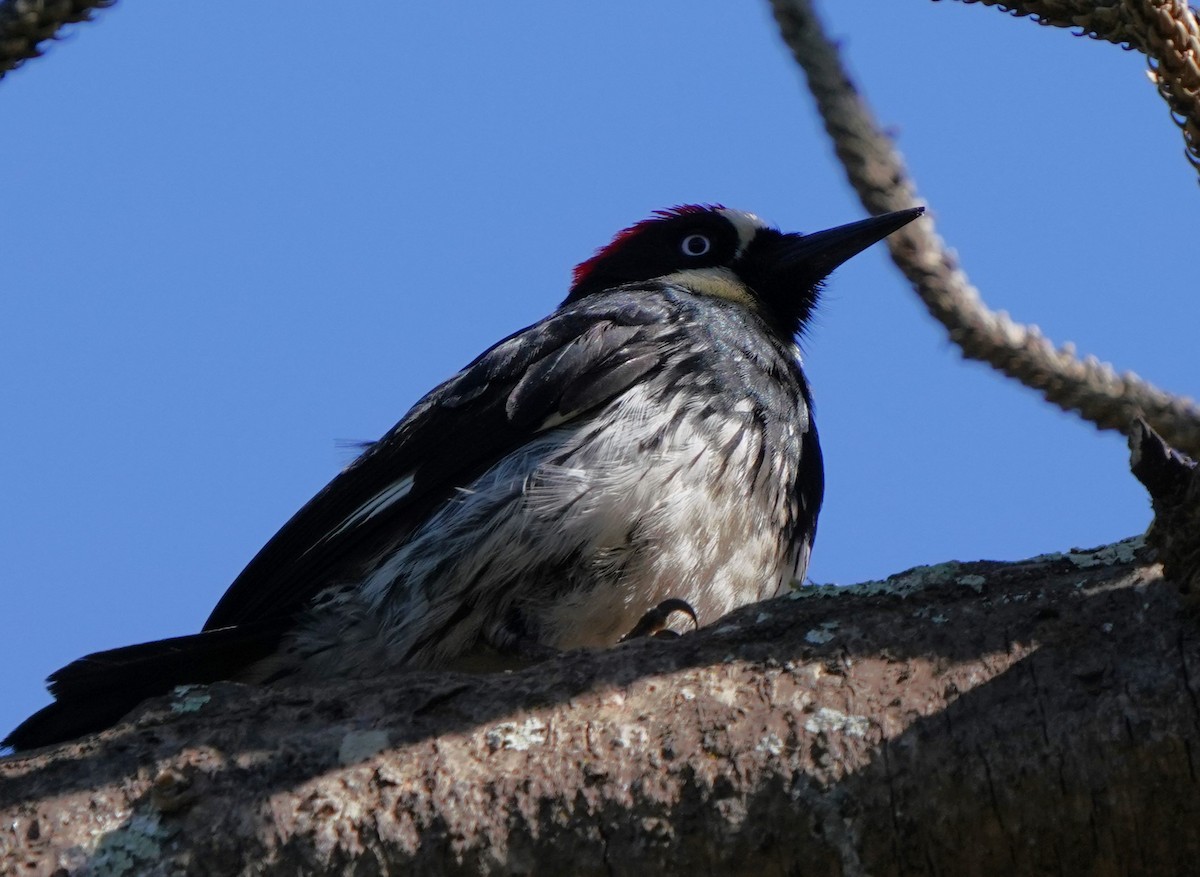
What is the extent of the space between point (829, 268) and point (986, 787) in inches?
127

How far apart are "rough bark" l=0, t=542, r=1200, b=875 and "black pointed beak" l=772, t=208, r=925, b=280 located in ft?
8.39

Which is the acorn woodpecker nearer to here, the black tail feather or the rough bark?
the black tail feather

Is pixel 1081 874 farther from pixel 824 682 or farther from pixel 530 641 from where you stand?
pixel 530 641

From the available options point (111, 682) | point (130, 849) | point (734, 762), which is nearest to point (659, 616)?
point (111, 682)

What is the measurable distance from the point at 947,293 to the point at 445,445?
149cm

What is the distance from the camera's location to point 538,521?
3.81 meters

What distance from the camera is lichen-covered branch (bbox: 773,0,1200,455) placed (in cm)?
356

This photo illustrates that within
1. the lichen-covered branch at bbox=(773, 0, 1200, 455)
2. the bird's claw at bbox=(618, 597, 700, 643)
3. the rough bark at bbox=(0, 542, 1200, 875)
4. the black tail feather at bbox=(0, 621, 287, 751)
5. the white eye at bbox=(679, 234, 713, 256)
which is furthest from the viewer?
the white eye at bbox=(679, 234, 713, 256)

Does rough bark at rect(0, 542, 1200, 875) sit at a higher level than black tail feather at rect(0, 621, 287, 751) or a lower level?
lower

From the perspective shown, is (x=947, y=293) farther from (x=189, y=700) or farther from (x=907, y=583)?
(x=189, y=700)

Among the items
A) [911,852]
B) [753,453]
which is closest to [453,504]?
[753,453]

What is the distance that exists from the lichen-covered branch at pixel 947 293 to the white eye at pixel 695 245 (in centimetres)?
141

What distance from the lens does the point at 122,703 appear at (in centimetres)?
348

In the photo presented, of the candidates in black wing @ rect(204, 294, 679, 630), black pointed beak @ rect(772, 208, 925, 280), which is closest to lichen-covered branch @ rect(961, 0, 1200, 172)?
black wing @ rect(204, 294, 679, 630)
